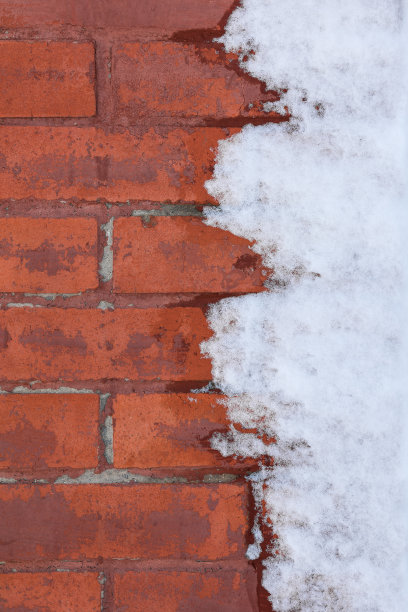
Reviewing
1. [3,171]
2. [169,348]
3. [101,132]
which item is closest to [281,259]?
[169,348]

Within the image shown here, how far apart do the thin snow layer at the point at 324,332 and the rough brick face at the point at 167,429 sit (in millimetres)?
23

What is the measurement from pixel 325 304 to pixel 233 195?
204mm

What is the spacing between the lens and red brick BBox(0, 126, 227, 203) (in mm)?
678

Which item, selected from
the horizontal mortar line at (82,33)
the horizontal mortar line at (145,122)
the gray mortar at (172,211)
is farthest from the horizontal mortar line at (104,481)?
the horizontal mortar line at (82,33)

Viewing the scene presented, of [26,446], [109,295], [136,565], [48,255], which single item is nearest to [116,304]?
[109,295]

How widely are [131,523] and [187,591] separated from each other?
0.13m

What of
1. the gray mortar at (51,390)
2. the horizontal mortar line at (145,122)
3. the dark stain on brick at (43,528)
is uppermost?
the horizontal mortar line at (145,122)

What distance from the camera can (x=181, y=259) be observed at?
69 cm

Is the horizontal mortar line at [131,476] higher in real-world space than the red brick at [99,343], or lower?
lower

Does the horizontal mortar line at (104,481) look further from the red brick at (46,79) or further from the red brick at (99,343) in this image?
the red brick at (46,79)

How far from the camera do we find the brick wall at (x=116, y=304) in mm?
674

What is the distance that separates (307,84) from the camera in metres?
0.69

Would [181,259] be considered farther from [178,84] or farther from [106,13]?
[106,13]

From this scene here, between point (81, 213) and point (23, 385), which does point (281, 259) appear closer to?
point (81, 213)
